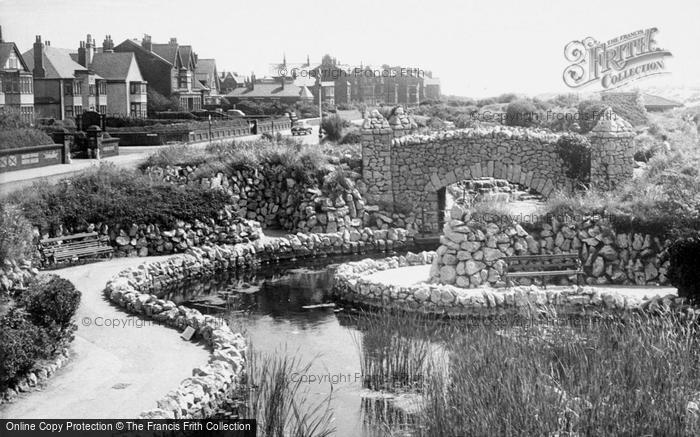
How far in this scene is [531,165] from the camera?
34656 mm

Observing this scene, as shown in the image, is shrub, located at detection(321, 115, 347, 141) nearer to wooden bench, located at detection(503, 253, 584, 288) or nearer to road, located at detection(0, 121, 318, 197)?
road, located at detection(0, 121, 318, 197)

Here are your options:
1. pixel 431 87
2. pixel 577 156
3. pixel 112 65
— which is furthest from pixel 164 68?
pixel 577 156

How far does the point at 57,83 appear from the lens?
6425cm

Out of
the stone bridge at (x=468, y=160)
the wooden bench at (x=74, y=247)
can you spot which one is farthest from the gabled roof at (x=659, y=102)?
the wooden bench at (x=74, y=247)

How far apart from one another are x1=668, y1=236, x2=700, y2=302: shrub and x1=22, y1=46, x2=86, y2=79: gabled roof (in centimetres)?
5122

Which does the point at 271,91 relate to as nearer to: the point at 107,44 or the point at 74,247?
the point at 107,44

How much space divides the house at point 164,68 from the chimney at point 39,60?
11.5 metres

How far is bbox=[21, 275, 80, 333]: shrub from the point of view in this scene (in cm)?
1820

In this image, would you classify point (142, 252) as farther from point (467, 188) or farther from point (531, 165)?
point (467, 188)

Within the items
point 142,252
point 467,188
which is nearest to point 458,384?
point 142,252

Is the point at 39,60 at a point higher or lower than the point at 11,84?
higher

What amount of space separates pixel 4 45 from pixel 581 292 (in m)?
43.4

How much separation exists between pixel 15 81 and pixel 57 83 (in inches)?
256

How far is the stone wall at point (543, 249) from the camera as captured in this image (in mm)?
24219
